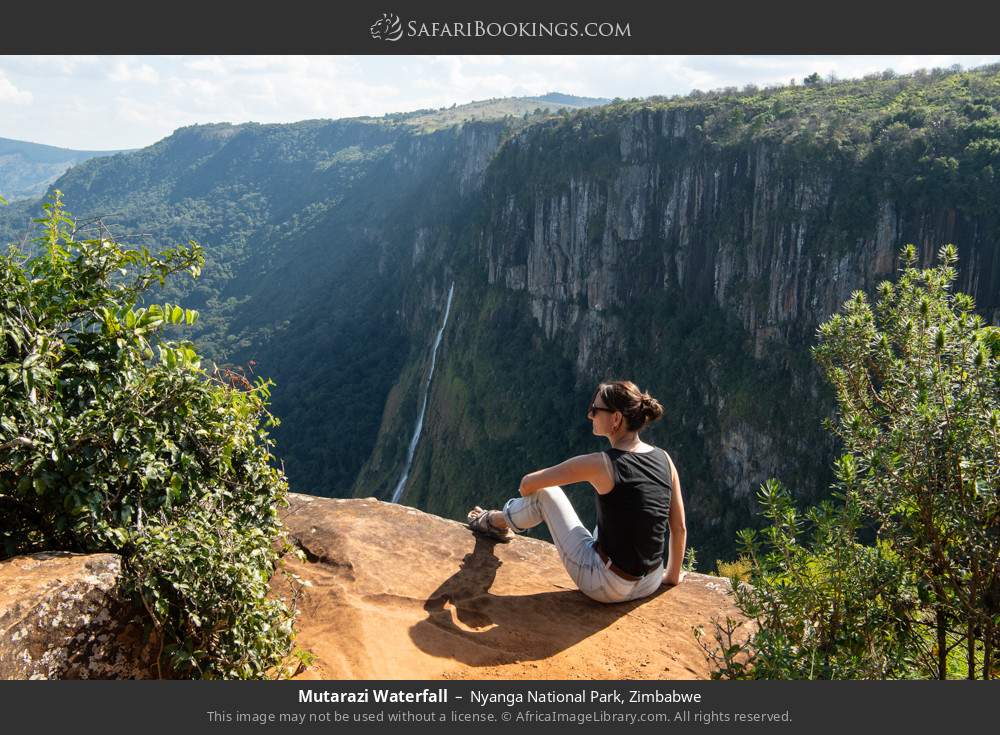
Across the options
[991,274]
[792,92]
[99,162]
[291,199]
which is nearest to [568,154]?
[792,92]

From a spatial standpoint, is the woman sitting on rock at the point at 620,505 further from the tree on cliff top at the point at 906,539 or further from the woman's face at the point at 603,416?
the tree on cliff top at the point at 906,539

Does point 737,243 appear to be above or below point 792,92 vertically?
below

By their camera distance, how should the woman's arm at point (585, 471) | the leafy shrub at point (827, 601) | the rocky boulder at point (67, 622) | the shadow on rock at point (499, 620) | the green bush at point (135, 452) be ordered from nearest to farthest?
the rocky boulder at point (67, 622) < the leafy shrub at point (827, 601) < the green bush at point (135, 452) < the shadow on rock at point (499, 620) < the woman's arm at point (585, 471)

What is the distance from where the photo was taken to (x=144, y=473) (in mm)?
4297

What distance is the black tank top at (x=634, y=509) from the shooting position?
4.98 meters

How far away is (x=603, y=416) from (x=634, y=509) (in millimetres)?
638

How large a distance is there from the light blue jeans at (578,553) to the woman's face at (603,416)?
0.73m

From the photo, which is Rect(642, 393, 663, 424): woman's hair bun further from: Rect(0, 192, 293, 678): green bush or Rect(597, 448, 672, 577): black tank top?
Rect(0, 192, 293, 678): green bush

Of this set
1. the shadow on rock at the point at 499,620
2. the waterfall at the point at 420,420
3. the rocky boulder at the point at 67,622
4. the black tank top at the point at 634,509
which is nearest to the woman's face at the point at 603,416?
the black tank top at the point at 634,509

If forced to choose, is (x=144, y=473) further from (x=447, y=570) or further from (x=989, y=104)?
(x=989, y=104)

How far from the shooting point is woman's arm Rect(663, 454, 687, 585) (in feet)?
17.6

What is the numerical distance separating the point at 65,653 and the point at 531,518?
3.13 m

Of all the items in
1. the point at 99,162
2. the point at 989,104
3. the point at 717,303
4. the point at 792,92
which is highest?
the point at 99,162

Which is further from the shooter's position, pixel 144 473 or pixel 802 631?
pixel 144 473
